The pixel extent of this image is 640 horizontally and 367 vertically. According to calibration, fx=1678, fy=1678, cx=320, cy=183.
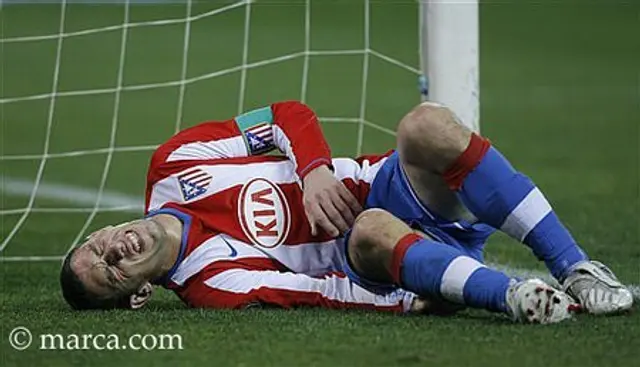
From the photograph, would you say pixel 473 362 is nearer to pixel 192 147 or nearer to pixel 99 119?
pixel 192 147

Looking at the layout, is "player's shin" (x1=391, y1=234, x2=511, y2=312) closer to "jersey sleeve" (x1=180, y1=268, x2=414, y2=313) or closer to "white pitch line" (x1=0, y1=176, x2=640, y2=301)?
"jersey sleeve" (x1=180, y1=268, x2=414, y2=313)

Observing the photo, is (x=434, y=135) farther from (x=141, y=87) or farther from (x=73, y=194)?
(x=73, y=194)

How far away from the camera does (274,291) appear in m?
4.26

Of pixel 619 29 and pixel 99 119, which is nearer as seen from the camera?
pixel 99 119

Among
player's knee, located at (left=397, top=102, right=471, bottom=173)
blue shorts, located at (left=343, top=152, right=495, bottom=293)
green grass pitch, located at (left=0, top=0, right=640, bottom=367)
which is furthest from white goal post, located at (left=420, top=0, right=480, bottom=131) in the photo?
player's knee, located at (left=397, top=102, right=471, bottom=173)

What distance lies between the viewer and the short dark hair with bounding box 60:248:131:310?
4.30m

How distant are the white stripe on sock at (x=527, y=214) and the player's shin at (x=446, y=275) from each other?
19cm

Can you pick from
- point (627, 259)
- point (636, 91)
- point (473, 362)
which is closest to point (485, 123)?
point (636, 91)

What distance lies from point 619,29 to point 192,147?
11.3 metres

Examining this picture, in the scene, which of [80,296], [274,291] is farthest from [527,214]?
[80,296]

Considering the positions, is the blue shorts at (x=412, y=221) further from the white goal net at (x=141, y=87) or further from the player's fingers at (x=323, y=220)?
the white goal net at (x=141, y=87)

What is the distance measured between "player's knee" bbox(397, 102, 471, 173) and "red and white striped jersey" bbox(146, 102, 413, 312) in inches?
14.4

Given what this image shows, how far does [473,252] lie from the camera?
4.32 m

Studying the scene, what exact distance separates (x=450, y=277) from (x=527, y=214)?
1.01 feet
